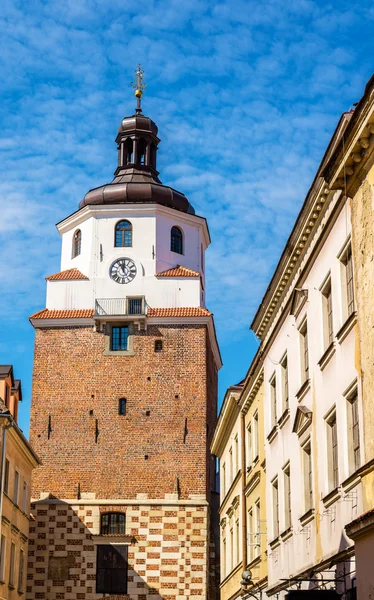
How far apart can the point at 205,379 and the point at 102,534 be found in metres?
7.73

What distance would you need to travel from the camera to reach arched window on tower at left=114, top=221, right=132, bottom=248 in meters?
45.9

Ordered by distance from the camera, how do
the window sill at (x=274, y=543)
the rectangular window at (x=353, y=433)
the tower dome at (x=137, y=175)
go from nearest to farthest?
the rectangular window at (x=353, y=433) < the window sill at (x=274, y=543) < the tower dome at (x=137, y=175)

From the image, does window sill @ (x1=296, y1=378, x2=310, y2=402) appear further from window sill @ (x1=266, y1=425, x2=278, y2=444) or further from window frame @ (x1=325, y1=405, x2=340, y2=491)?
window sill @ (x1=266, y1=425, x2=278, y2=444)

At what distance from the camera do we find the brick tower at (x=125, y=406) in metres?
41.0

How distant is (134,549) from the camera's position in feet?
135

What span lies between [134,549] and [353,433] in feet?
91.5

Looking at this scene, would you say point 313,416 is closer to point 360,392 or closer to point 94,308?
point 360,392

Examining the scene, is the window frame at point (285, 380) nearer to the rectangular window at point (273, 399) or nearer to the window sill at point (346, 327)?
the rectangular window at point (273, 399)

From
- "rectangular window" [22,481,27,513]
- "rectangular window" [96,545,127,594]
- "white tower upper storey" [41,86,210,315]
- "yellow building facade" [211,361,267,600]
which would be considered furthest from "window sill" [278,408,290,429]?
"white tower upper storey" [41,86,210,315]

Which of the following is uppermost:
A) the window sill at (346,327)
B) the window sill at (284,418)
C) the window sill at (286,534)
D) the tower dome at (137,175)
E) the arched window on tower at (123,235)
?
the tower dome at (137,175)

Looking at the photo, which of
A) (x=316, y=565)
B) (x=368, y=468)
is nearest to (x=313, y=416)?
(x=316, y=565)

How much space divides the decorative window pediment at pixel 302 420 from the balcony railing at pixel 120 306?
25132 mm

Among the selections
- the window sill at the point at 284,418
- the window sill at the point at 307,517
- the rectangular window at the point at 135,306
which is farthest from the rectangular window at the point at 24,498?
the window sill at the point at 307,517

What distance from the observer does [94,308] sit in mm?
44406
